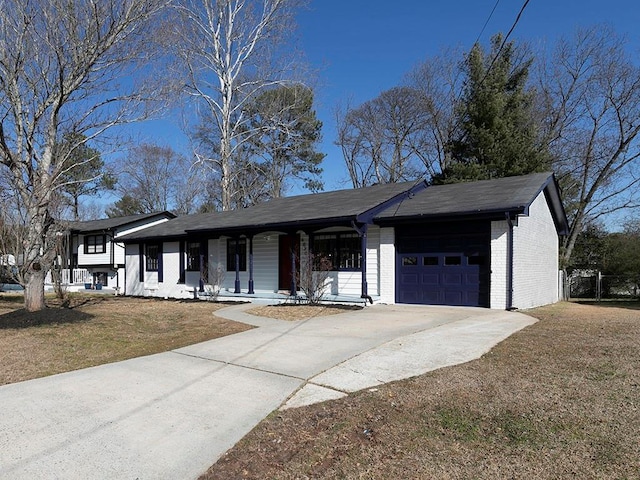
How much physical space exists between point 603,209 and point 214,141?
2658 centimetres

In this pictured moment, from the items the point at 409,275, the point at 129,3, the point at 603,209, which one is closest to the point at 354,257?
the point at 409,275

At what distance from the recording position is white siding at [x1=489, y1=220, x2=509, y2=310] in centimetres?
1227

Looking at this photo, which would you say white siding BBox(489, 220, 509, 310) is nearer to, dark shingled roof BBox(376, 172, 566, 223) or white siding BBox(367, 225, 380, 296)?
dark shingled roof BBox(376, 172, 566, 223)

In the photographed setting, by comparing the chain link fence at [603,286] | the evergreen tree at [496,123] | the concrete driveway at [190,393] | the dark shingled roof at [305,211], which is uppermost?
the evergreen tree at [496,123]

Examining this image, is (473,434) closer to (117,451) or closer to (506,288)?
(117,451)

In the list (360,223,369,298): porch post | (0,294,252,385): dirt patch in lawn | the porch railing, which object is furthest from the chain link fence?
Answer: the porch railing

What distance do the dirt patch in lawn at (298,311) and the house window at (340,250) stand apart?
2.45 m

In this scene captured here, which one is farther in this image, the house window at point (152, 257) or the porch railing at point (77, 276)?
the porch railing at point (77, 276)

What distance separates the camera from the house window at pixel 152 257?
2252 centimetres

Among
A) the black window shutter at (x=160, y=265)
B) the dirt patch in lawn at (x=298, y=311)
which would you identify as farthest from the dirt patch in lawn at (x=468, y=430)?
the black window shutter at (x=160, y=265)

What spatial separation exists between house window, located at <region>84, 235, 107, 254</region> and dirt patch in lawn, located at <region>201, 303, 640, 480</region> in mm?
27380

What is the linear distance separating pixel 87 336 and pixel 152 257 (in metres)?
14.8

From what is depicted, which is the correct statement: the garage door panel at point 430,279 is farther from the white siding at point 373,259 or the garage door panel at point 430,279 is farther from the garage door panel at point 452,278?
the white siding at point 373,259

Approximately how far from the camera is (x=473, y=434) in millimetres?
3766
